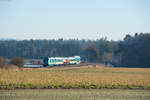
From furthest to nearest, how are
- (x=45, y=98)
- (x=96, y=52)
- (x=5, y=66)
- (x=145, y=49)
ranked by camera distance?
(x=96, y=52) < (x=145, y=49) < (x=5, y=66) < (x=45, y=98)

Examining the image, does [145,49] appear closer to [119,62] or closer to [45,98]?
[119,62]

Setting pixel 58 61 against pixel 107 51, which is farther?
pixel 107 51

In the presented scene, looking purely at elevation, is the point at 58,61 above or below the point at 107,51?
below

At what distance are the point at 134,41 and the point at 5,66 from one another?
6244 cm

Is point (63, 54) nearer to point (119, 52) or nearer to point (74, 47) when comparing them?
point (74, 47)

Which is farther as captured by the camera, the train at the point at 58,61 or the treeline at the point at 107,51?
the treeline at the point at 107,51

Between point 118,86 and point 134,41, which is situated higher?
point 134,41

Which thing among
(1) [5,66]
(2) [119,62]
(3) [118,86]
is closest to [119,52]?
(2) [119,62]

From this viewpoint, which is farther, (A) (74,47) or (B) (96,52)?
(A) (74,47)

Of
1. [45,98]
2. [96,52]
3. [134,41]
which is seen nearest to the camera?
[45,98]

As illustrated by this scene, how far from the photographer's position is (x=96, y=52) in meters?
125

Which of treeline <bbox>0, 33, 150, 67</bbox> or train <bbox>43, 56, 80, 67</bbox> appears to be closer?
train <bbox>43, 56, 80, 67</bbox>

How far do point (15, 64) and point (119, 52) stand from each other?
2304 inches

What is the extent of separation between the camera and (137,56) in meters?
102
